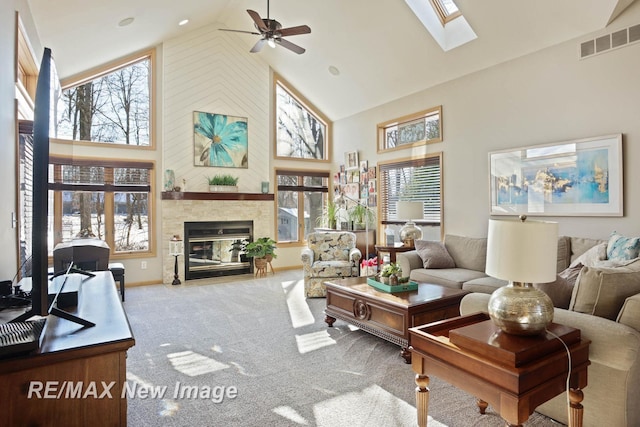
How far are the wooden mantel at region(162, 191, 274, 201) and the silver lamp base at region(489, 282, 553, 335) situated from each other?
5.66 meters

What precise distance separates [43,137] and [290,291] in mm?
4525

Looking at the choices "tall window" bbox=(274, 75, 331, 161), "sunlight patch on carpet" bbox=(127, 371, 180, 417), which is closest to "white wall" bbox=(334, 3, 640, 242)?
"tall window" bbox=(274, 75, 331, 161)

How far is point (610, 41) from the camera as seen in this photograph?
13.0ft

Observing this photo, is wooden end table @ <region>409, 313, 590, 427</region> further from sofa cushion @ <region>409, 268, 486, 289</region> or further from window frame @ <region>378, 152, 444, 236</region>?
window frame @ <region>378, 152, 444, 236</region>

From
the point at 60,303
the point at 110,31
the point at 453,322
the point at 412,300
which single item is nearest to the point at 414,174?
the point at 412,300

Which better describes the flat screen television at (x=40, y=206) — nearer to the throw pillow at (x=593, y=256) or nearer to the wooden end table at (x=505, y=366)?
the wooden end table at (x=505, y=366)

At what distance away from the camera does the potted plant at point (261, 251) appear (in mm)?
7008

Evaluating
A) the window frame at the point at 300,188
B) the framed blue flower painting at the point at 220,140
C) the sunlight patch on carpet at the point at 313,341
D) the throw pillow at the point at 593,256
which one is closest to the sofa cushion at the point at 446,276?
the throw pillow at the point at 593,256

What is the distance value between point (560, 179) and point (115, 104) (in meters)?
6.70

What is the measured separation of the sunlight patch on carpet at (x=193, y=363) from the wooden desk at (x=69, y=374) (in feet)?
5.14

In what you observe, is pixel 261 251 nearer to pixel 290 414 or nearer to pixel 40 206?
pixel 290 414

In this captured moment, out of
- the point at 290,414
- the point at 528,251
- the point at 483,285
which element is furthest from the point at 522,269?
the point at 483,285

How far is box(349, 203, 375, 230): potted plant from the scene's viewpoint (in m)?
7.14

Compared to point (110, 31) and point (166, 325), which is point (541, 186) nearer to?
point (166, 325)
